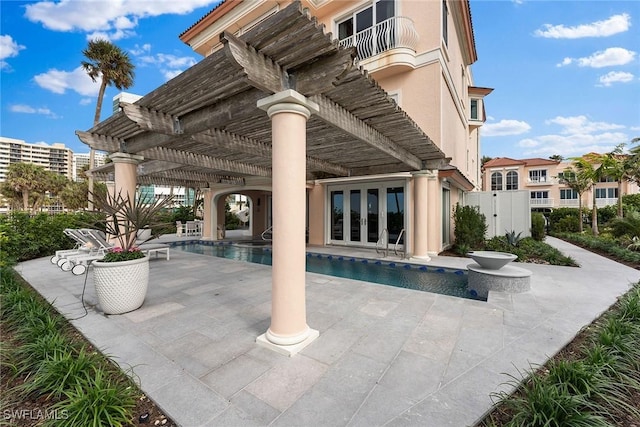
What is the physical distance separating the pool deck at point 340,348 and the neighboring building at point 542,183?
29407mm

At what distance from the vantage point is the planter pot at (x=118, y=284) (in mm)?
4016

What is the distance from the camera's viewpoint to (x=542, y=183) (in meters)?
32.3

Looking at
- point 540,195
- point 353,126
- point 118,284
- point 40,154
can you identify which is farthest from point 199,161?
point 40,154

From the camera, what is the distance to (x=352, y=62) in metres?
3.08

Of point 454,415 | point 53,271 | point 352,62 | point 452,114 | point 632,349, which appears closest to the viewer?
point 454,415

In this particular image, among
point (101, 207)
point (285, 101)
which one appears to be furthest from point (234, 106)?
point (101, 207)

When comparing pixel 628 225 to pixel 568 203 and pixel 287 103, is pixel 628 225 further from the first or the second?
pixel 568 203

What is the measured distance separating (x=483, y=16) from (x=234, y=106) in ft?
52.5

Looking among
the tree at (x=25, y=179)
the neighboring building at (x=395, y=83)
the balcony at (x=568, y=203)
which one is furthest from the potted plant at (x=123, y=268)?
the balcony at (x=568, y=203)

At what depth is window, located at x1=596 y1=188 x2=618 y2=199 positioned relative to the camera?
30.8 m

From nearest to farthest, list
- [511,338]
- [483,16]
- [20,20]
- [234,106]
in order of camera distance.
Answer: [511,338], [234,106], [20,20], [483,16]

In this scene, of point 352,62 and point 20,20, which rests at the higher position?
point 20,20

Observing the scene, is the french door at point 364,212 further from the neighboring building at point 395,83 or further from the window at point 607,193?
the window at point 607,193

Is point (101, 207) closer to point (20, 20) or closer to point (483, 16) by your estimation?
point (20, 20)
